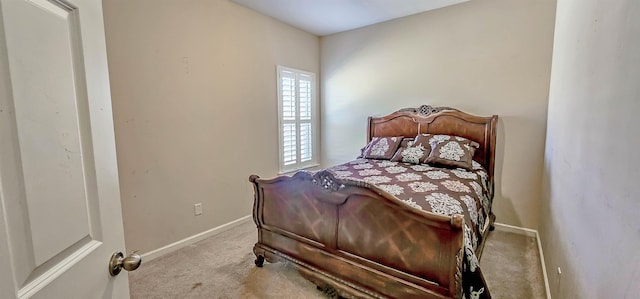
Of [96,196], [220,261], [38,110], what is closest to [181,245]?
[220,261]

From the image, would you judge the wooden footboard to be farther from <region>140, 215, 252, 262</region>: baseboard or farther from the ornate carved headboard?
the ornate carved headboard

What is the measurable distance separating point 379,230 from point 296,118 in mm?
2609

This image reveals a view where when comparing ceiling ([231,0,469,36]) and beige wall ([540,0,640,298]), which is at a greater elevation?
ceiling ([231,0,469,36])

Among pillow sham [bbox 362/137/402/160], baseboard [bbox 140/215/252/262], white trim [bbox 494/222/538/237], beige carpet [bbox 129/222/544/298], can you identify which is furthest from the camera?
pillow sham [bbox 362/137/402/160]

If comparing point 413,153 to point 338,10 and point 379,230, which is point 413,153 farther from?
point 338,10

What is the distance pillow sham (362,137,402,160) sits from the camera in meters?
3.34

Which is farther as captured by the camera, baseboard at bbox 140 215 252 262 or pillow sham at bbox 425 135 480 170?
pillow sham at bbox 425 135 480 170

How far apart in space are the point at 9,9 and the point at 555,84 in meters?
3.25

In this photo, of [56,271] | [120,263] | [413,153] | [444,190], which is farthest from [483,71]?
[56,271]

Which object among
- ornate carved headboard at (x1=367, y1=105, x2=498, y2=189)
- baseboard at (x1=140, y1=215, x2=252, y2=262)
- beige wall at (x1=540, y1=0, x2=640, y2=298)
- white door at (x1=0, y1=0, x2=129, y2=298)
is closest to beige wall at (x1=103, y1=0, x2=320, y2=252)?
baseboard at (x1=140, y1=215, x2=252, y2=262)

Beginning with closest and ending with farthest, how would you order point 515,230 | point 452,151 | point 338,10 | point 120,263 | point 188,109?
point 120,263 → point 188,109 → point 452,151 → point 515,230 → point 338,10

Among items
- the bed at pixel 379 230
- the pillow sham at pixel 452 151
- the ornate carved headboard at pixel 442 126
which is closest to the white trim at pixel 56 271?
the bed at pixel 379 230

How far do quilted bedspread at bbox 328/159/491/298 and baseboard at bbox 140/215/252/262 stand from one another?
1.37 metres

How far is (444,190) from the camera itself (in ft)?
7.02
